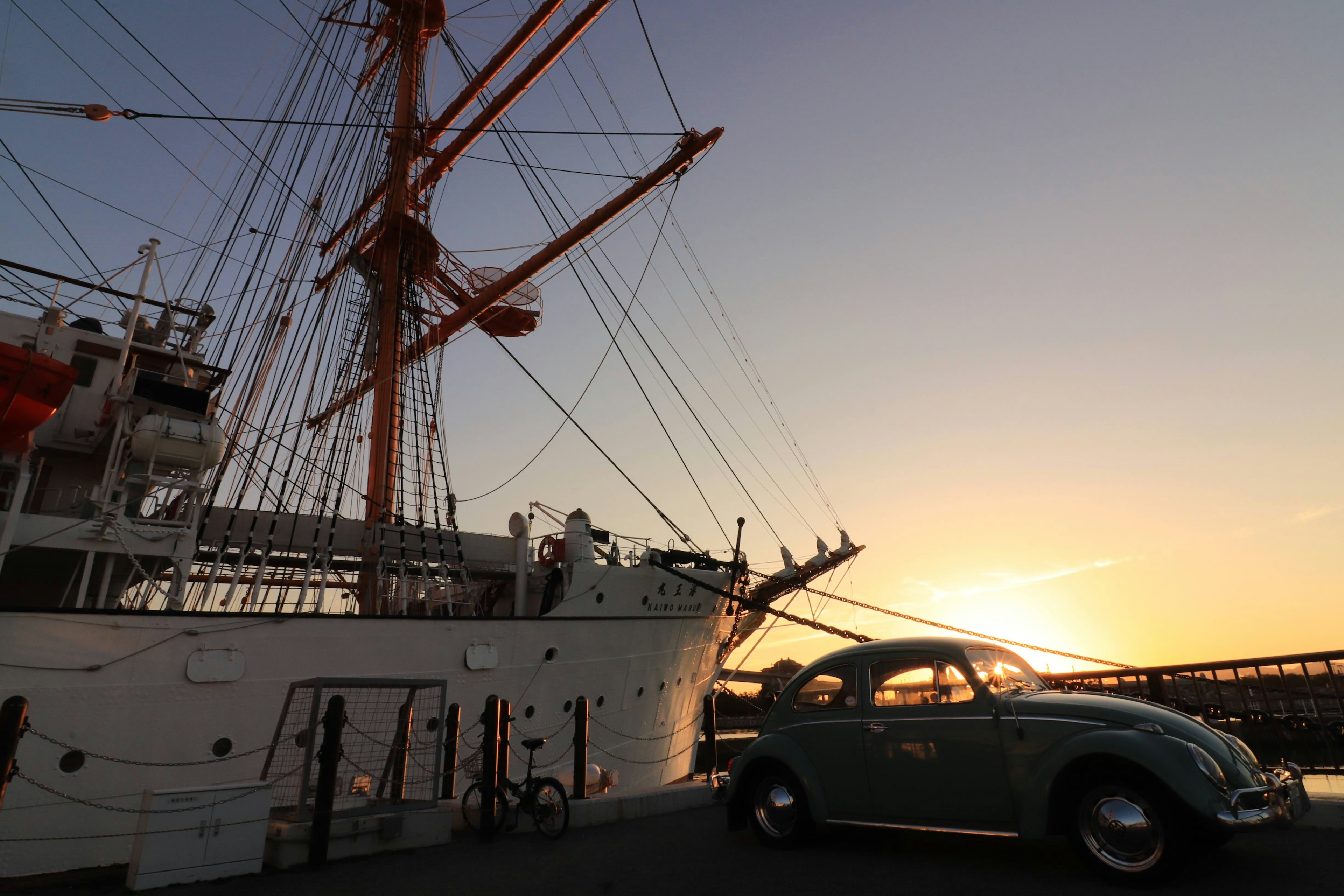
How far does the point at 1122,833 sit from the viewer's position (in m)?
4.14

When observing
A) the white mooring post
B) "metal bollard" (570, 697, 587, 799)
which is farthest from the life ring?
"metal bollard" (570, 697, 587, 799)

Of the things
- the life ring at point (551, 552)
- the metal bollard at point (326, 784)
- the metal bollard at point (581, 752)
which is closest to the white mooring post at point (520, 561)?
the life ring at point (551, 552)

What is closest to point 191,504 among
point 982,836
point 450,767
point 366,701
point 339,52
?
point 366,701

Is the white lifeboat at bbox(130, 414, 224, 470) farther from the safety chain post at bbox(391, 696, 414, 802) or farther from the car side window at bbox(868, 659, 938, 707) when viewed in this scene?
the car side window at bbox(868, 659, 938, 707)

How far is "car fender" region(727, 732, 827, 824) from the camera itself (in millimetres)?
5422

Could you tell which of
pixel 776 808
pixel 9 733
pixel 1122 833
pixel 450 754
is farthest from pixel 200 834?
pixel 1122 833

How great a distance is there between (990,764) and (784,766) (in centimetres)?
161

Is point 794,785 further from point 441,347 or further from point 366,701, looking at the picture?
point 441,347

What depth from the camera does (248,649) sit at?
9.87 metres

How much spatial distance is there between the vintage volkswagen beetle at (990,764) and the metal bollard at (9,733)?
545 cm

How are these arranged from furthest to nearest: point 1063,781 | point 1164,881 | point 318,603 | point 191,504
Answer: point 318,603
point 191,504
point 1063,781
point 1164,881

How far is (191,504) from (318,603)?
2.38 metres

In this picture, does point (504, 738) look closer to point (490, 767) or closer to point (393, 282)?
point (490, 767)

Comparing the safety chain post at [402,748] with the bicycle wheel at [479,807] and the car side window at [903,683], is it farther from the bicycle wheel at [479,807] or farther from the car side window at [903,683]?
the car side window at [903,683]
